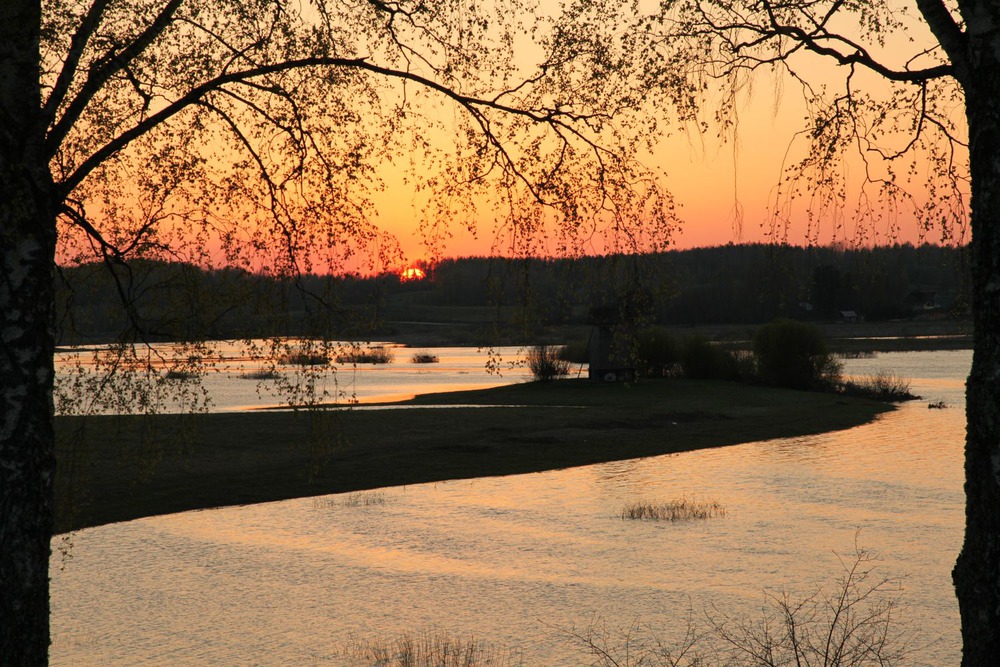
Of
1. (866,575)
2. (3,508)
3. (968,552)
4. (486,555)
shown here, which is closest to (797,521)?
(866,575)

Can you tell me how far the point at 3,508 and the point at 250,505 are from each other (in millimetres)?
14816

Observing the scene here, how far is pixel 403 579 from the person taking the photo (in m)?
14.9

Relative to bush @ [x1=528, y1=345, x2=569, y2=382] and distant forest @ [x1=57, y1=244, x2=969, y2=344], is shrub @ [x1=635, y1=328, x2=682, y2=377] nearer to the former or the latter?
bush @ [x1=528, y1=345, x2=569, y2=382]

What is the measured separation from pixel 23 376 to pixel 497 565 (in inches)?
397

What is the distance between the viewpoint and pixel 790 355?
4812cm

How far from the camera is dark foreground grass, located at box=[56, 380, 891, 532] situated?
21.7 metres

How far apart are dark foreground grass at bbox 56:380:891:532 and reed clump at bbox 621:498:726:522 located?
19.6ft

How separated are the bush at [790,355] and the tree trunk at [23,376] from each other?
44140mm

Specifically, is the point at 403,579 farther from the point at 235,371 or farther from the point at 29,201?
the point at 235,371

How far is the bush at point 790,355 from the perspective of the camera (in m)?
47.8

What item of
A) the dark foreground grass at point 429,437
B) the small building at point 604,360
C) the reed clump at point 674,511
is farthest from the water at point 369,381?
the reed clump at point 674,511

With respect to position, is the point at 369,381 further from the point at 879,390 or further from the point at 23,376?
the point at 23,376

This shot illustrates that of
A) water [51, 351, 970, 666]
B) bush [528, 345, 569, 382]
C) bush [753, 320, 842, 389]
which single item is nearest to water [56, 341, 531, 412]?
bush [528, 345, 569, 382]

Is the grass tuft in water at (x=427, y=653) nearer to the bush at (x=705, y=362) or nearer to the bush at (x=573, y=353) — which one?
the bush at (x=705, y=362)
